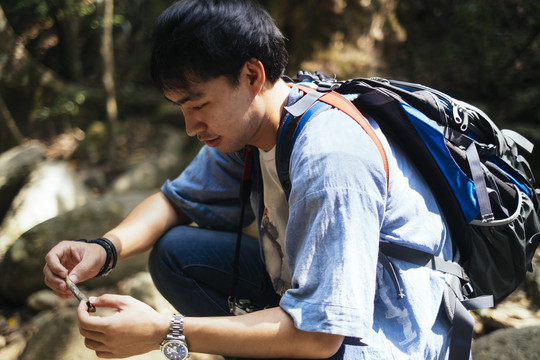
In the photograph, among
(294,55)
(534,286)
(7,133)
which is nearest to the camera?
(534,286)

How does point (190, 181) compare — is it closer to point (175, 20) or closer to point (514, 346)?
point (175, 20)

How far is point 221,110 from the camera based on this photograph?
4.33ft

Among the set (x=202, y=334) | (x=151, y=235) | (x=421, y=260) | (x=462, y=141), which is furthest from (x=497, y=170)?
(x=151, y=235)

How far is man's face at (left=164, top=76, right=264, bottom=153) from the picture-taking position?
1.29m

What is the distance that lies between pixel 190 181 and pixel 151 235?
0.86 feet

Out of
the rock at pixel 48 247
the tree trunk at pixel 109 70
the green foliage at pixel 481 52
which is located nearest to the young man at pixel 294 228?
the rock at pixel 48 247

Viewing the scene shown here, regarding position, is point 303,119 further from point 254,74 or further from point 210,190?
point 210,190

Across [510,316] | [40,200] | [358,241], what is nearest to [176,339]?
[358,241]

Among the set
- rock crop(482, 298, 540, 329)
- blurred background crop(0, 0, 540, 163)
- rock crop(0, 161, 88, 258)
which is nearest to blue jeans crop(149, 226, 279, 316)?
rock crop(482, 298, 540, 329)

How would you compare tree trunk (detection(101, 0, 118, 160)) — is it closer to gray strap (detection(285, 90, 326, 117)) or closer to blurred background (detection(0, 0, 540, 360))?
blurred background (detection(0, 0, 540, 360))

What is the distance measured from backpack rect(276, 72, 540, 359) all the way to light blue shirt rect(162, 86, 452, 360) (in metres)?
0.04

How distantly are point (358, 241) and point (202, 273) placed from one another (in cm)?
88

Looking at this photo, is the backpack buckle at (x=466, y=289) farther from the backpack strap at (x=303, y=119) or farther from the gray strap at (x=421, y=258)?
the backpack strap at (x=303, y=119)

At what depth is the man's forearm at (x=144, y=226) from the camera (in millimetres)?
1701
